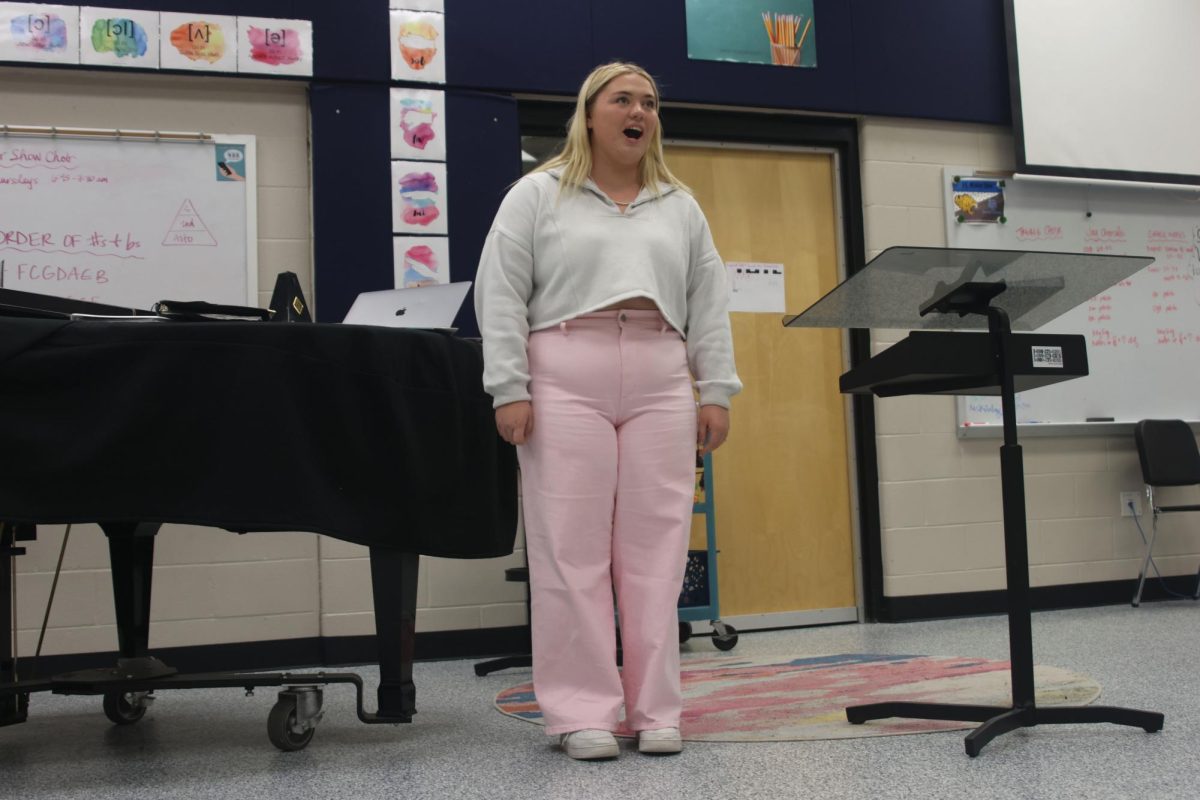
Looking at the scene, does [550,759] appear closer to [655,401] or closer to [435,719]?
[435,719]

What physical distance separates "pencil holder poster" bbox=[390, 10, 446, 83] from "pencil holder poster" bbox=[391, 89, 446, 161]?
0.06 m

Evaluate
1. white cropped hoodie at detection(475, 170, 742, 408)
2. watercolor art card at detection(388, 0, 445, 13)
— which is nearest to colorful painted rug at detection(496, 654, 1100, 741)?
white cropped hoodie at detection(475, 170, 742, 408)

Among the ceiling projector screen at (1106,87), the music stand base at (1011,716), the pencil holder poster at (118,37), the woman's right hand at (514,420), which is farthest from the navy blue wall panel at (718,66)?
the music stand base at (1011,716)

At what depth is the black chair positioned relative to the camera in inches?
160

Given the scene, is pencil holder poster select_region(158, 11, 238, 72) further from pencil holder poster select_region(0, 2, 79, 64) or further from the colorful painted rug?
the colorful painted rug

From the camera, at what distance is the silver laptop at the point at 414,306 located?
90.3 inches

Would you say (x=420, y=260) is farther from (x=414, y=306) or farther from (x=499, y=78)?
(x=414, y=306)

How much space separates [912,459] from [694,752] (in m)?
2.30

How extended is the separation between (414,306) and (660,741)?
1052 millimetres

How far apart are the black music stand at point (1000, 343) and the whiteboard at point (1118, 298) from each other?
6.97ft

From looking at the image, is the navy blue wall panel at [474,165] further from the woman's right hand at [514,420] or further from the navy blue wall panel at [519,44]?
the woman's right hand at [514,420]

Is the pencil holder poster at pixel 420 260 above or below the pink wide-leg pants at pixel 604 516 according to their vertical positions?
above

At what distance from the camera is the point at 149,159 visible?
3.42 m

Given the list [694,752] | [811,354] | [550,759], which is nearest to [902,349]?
[694,752]
